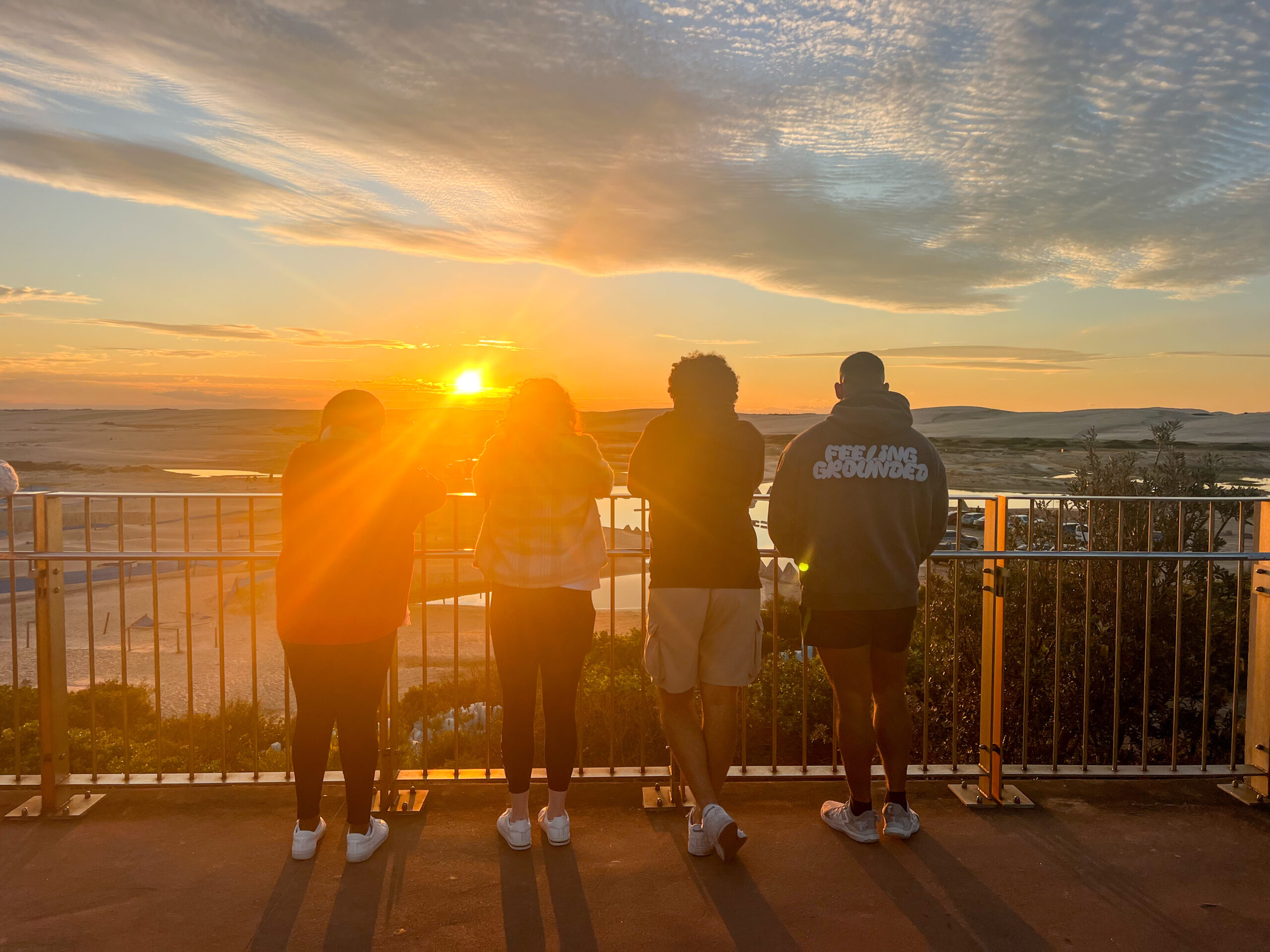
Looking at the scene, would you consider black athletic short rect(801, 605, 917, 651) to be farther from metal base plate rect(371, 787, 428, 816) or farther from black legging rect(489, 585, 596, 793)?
metal base plate rect(371, 787, 428, 816)

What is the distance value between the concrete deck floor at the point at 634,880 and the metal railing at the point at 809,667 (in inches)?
11.2

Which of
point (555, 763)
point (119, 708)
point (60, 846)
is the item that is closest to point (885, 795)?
point (555, 763)

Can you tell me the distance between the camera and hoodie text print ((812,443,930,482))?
357 centimetres

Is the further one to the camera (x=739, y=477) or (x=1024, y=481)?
(x=1024, y=481)

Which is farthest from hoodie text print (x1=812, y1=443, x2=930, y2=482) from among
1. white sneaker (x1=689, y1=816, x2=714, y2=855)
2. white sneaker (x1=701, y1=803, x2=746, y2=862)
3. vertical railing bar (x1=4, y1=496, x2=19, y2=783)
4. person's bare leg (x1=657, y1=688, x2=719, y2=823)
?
vertical railing bar (x1=4, y1=496, x2=19, y2=783)

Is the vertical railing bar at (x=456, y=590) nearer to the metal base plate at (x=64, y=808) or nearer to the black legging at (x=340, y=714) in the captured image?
the black legging at (x=340, y=714)

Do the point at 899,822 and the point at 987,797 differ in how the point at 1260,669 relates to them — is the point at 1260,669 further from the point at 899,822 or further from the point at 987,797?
the point at 899,822

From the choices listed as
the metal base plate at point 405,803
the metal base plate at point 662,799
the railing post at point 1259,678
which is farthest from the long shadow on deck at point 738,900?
the railing post at point 1259,678

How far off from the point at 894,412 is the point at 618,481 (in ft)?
4.09

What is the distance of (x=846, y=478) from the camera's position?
3.57 m

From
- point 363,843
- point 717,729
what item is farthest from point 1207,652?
point 363,843

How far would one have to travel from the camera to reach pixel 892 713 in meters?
3.80

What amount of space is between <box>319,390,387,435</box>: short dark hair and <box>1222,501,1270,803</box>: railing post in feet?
14.0

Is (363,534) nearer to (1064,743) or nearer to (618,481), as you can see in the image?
(618,481)
